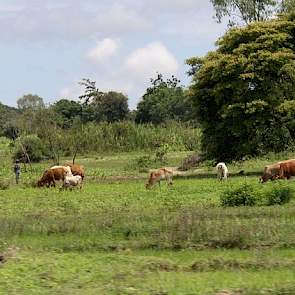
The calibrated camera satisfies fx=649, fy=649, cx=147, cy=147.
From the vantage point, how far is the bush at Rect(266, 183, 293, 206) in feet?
63.7

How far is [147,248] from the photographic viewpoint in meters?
14.0

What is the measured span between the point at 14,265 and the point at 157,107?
75.9m

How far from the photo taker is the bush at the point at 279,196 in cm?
1942

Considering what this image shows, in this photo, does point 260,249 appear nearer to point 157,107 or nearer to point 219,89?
point 219,89

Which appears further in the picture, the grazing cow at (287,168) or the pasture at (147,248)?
the grazing cow at (287,168)

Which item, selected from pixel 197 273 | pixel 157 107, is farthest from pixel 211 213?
pixel 157 107

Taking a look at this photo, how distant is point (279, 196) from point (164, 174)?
10.6m

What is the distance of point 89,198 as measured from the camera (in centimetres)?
2444

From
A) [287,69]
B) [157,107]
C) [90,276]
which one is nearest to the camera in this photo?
[90,276]

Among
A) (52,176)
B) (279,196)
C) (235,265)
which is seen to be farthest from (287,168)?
(235,265)

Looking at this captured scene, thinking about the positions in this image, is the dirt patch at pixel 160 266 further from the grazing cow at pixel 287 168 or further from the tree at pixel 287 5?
the tree at pixel 287 5

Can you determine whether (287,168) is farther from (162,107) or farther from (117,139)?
(162,107)

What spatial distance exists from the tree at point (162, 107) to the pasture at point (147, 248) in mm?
63383

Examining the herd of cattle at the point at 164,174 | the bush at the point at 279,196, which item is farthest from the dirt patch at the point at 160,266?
the herd of cattle at the point at 164,174
